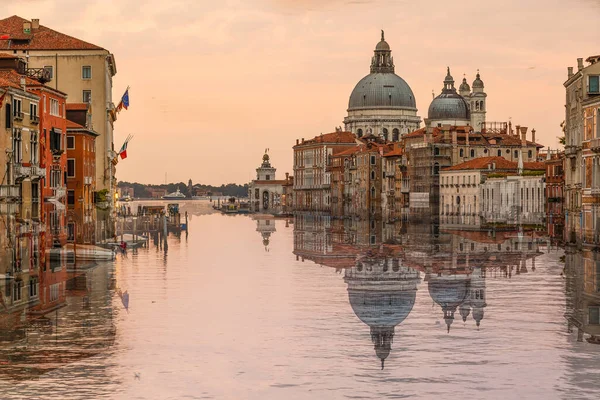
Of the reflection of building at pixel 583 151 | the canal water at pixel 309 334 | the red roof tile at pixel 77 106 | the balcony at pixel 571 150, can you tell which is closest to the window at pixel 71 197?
the red roof tile at pixel 77 106

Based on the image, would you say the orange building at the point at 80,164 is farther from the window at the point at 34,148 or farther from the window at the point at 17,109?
the window at the point at 17,109

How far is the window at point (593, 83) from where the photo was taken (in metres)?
61.4

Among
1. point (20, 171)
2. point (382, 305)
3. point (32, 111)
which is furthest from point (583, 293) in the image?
point (32, 111)

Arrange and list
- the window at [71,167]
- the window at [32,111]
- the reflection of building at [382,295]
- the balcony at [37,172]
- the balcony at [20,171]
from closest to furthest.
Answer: the reflection of building at [382,295], the balcony at [20,171], the balcony at [37,172], the window at [32,111], the window at [71,167]

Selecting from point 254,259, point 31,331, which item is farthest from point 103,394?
point 254,259

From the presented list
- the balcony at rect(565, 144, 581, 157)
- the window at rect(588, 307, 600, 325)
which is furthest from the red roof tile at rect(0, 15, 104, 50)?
the window at rect(588, 307, 600, 325)

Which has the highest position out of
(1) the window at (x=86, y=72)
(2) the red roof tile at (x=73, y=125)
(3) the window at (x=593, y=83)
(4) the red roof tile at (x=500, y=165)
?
(1) the window at (x=86, y=72)

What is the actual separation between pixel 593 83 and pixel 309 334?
139 feet

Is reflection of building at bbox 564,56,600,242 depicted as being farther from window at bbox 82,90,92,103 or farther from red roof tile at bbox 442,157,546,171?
red roof tile at bbox 442,157,546,171

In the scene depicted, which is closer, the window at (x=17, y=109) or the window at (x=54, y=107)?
the window at (x=17, y=109)

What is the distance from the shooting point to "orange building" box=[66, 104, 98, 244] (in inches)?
3199

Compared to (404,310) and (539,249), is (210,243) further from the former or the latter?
(404,310)

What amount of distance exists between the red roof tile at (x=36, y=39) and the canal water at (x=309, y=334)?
178 feet

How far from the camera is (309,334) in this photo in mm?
23047
